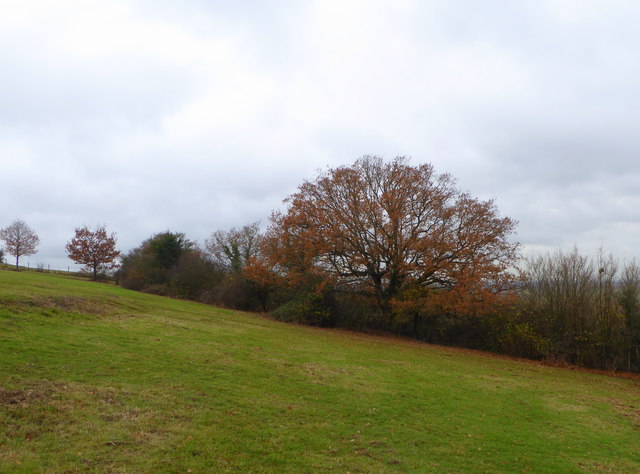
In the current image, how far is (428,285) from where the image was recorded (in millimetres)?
29453

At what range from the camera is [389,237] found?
29094mm

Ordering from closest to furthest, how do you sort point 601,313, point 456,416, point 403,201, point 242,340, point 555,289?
point 456,416, point 242,340, point 601,313, point 555,289, point 403,201

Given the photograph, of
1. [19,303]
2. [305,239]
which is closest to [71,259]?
[305,239]

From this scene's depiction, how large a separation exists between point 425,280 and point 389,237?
3.90 m

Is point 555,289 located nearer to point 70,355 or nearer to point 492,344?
point 492,344

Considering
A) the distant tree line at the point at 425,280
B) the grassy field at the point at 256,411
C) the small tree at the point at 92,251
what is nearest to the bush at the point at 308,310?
the distant tree line at the point at 425,280

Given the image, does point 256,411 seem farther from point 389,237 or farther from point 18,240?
point 18,240

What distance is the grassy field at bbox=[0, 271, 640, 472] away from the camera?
6.13 meters

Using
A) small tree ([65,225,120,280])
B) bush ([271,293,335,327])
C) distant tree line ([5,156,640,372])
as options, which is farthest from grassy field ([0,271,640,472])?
small tree ([65,225,120,280])

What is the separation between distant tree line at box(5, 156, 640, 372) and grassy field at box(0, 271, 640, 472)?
9.34 meters

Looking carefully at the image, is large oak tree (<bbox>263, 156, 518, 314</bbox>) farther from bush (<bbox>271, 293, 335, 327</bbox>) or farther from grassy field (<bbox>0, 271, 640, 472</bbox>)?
grassy field (<bbox>0, 271, 640, 472</bbox>)

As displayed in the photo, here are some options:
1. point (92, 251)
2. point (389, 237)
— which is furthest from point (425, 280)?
point (92, 251)

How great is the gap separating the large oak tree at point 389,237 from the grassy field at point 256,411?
491 inches

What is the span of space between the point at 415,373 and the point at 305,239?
17.3 metres
